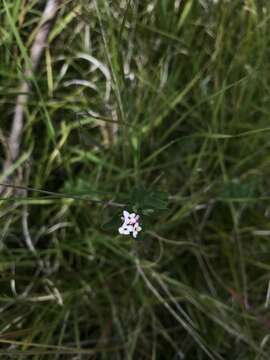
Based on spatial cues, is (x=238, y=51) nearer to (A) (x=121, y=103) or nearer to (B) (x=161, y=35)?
(B) (x=161, y=35)

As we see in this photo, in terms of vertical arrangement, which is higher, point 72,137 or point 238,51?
point 238,51

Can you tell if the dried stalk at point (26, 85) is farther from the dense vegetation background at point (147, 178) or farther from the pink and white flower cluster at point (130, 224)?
the pink and white flower cluster at point (130, 224)

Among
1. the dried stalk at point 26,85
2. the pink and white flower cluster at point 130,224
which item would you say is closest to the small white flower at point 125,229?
the pink and white flower cluster at point 130,224

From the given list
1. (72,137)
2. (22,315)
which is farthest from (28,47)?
(22,315)

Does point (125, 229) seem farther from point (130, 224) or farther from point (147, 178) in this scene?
point (147, 178)

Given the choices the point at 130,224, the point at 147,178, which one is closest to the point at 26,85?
the point at 147,178

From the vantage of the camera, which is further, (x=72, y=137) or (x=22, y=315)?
(x=72, y=137)
